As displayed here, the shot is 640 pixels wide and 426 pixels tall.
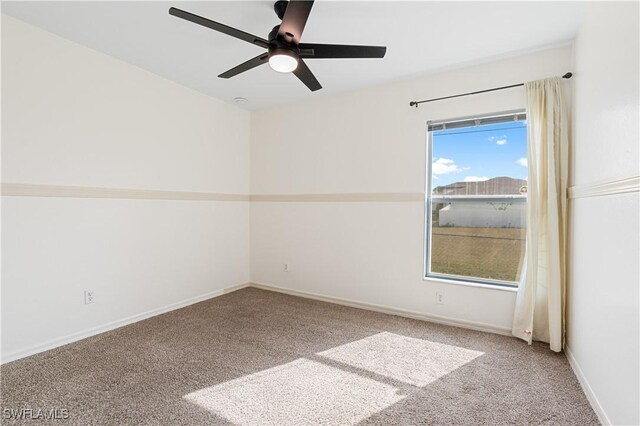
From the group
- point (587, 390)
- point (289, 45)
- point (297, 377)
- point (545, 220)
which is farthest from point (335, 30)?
point (587, 390)

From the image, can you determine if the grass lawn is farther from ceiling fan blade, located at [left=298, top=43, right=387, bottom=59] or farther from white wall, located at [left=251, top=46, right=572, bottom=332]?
ceiling fan blade, located at [left=298, top=43, right=387, bottom=59]

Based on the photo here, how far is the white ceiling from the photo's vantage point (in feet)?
6.58

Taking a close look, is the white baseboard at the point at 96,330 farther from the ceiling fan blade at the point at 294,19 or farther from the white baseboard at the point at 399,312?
the ceiling fan blade at the point at 294,19

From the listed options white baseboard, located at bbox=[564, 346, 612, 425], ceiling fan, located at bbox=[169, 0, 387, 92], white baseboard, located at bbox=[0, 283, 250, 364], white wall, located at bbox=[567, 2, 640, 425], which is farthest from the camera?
white baseboard, located at bbox=[0, 283, 250, 364]

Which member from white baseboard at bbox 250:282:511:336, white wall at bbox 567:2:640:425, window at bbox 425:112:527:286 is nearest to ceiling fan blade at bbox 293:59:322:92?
window at bbox 425:112:527:286

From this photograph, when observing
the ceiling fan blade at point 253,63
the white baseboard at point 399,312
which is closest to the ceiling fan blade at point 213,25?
the ceiling fan blade at point 253,63

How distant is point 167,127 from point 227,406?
2742 mm

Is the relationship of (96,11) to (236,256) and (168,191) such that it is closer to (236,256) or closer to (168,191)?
(168,191)

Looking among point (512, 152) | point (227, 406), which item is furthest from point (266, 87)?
point (227, 406)

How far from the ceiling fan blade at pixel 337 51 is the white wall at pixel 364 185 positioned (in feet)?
4.38

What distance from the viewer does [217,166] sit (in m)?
3.76

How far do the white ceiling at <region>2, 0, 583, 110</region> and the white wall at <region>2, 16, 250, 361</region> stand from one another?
0.32m

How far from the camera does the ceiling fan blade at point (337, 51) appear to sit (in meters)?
1.84

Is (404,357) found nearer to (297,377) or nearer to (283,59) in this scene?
(297,377)
